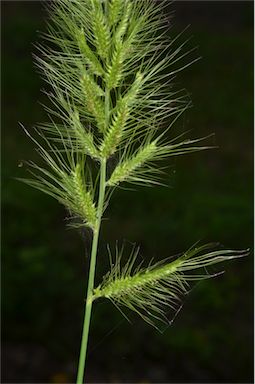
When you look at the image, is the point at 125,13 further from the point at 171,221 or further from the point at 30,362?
the point at 171,221

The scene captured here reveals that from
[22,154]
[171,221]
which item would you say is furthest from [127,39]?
[22,154]

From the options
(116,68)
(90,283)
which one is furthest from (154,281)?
(116,68)

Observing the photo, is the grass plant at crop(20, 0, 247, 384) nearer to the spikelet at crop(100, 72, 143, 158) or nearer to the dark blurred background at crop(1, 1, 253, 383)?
the spikelet at crop(100, 72, 143, 158)

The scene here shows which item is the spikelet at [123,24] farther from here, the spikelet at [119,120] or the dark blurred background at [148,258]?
the dark blurred background at [148,258]

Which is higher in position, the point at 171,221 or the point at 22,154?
the point at 22,154

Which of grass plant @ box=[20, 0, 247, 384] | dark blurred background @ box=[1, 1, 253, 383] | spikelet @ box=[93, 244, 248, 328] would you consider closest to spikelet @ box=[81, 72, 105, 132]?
grass plant @ box=[20, 0, 247, 384]

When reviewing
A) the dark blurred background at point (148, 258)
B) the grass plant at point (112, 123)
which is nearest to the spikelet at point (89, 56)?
the grass plant at point (112, 123)

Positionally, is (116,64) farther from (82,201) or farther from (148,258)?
(148,258)
